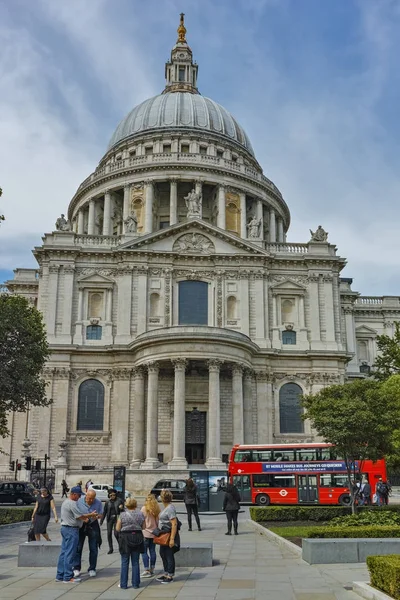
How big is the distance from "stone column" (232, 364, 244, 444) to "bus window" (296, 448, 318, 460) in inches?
425

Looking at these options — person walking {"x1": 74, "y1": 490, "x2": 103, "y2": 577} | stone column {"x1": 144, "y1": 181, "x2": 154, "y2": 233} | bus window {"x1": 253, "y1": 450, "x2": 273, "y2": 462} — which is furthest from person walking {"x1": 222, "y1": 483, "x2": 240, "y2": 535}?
stone column {"x1": 144, "y1": 181, "x2": 154, "y2": 233}

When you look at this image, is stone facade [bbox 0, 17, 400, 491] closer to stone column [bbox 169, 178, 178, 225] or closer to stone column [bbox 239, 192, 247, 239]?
stone column [bbox 239, 192, 247, 239]

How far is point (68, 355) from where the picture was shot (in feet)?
187

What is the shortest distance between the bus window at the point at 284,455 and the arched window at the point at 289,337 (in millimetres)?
19497

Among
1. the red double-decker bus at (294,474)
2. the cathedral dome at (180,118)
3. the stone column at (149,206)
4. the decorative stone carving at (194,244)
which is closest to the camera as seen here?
the red double-decker bus at (294,474)

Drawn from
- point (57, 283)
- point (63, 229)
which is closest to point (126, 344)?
point (57, 283)

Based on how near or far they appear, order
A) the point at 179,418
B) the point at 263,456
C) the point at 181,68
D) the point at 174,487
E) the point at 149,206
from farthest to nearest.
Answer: the point at 181,68 < the point at 149,206 < the point at 179,418 < the point at 174,487 < the point at 263,456

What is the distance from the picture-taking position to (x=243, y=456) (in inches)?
1642

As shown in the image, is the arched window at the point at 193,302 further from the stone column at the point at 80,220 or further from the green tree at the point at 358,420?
the green tree at the point at 358,420

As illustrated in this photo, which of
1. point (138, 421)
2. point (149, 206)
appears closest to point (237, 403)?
point (138, 421)

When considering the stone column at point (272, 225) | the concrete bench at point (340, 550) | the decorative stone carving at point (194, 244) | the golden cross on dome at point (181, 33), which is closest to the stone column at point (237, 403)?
the decorative stone carving at point (194, 244)

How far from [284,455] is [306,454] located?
4.49 ft

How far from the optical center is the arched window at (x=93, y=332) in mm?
58375

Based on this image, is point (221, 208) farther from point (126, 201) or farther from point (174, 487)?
point (174, 487)
